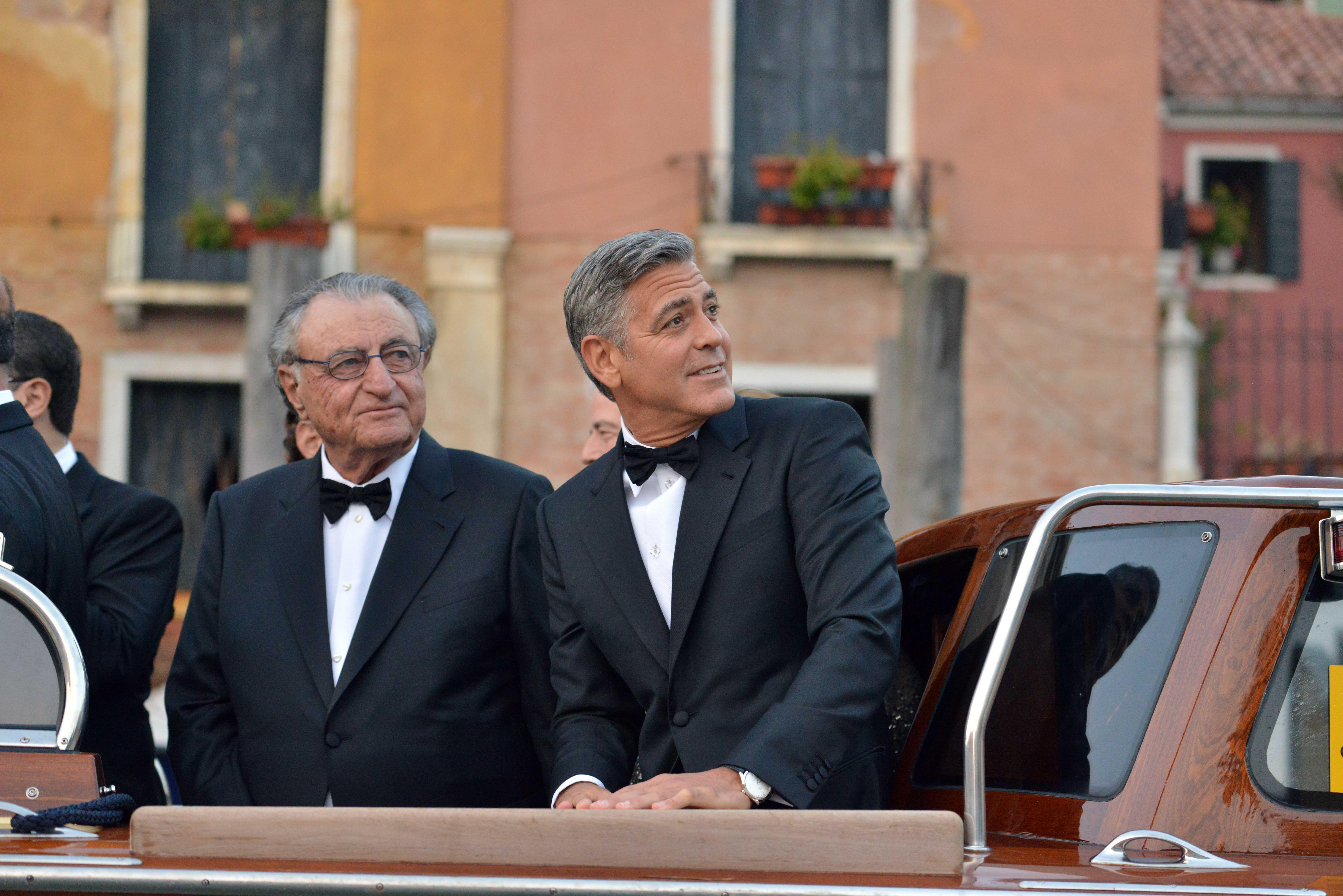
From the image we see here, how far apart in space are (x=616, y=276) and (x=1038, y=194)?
11002 mm

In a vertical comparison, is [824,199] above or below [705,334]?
Result: above

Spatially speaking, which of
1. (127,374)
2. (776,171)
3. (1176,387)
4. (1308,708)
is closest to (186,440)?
(127,374)

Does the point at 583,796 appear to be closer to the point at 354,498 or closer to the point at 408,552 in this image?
the point at 408,552

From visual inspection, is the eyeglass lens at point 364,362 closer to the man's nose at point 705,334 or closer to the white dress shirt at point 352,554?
the white dress shirt at point 352,554

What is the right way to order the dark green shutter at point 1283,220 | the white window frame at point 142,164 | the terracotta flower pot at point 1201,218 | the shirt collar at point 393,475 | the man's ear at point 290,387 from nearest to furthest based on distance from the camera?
1. the shirt collar at point 393,475
2. the man's ear at point 290,387
3. the white window frame at point 142,164
4. the terracotta flower pot at point 1201,218
5. the dark green shutter at point 1283,220

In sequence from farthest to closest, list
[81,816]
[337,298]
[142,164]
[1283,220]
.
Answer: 1. [1283,220]
2. [142,164]
3. [337,298]
4. [81,816]

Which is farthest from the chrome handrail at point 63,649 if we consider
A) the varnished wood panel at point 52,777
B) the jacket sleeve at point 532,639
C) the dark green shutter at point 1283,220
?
the dark green shutter at point 1283,220

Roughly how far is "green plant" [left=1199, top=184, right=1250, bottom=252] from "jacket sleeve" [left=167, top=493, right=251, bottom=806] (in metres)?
14.5

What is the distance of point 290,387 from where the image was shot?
3.08 metres

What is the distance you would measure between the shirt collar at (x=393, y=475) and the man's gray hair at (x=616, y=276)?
1.98 ft

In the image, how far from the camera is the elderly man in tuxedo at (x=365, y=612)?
2723mm

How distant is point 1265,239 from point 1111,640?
16.5 m

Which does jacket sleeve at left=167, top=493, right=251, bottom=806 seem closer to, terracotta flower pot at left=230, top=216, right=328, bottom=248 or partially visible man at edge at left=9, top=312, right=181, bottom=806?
partially visible man at edge at left=9, top=312, right=181, bottom=806

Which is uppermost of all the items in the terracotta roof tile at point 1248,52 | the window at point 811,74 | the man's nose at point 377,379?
the terracotta roof tile at point 1248,52
